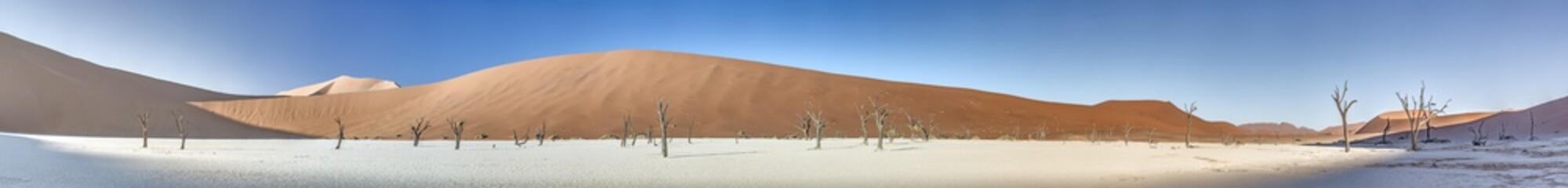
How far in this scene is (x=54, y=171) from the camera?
61.6 feet

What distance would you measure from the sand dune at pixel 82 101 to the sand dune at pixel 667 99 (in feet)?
15.4

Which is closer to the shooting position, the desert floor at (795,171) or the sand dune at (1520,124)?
the desert floor at (795,171)

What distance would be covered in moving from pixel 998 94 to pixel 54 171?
93.8 m

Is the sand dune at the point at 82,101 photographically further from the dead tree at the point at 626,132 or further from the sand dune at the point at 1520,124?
the sand dune at the point at 1520,124

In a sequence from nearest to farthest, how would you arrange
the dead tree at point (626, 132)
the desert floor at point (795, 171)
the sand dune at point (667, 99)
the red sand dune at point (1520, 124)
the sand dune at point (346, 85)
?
1. the desert floor at point (795, 171)
2. the dead tree at point (626, 132)
3. the red sand dune at point (1520, 124)
4. the sand dune at point (667, 99)
5. the sand dune at point (346, 85)

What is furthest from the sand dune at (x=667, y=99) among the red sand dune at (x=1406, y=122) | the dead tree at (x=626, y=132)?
the red sand dune at (x=1406, y=122)

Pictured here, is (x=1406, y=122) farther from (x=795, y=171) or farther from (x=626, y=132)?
(x=795, y=171)

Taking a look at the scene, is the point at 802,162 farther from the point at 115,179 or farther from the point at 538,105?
the point at 538,105

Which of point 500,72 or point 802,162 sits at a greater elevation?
point 500,72

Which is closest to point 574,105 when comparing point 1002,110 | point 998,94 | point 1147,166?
point 1002,110

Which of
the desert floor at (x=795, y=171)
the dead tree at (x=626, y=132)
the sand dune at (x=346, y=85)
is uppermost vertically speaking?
the sand dune at (x=346, y=85)

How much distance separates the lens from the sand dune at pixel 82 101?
269 ft

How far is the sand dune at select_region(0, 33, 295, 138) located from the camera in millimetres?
82125

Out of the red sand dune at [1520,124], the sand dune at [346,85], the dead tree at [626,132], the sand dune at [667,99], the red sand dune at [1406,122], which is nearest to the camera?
the dead tree at [626,132]
